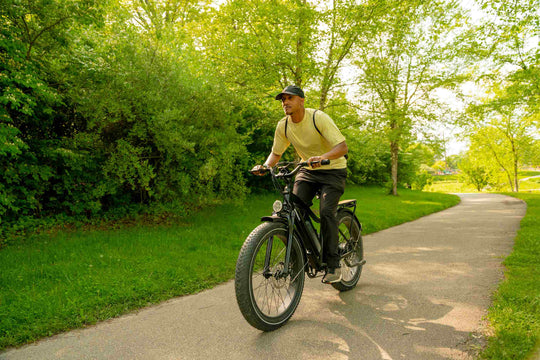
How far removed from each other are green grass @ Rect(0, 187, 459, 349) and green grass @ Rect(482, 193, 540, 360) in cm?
314

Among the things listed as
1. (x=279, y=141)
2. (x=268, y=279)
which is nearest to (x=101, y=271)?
(x=268, y=279)

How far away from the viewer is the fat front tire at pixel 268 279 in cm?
290

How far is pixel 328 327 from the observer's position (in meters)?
3.14

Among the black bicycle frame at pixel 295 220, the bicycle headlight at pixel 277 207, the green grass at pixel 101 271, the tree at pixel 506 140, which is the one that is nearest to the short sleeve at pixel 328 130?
the black bicycle frame at pixel 295 220

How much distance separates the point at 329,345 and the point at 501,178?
47.4 m

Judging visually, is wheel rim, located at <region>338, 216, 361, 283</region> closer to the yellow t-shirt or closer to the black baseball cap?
the yellow t-shirt

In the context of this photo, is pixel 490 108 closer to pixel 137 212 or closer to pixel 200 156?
pixel 200 156

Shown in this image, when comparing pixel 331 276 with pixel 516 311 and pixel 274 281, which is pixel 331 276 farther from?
pixel 516 311

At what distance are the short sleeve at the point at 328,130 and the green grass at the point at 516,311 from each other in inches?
82.4

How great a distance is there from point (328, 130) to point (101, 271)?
3.60 metres

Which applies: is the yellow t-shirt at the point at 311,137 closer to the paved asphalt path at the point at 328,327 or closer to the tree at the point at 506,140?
the paved asphalt path at the point at 328,327

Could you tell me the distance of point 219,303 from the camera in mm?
3846

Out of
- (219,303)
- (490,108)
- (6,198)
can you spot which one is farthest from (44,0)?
(490,108)

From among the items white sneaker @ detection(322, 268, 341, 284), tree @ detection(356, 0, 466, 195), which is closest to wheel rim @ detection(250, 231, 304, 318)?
white sneaker @ detection(322, 268, 341, 284)
